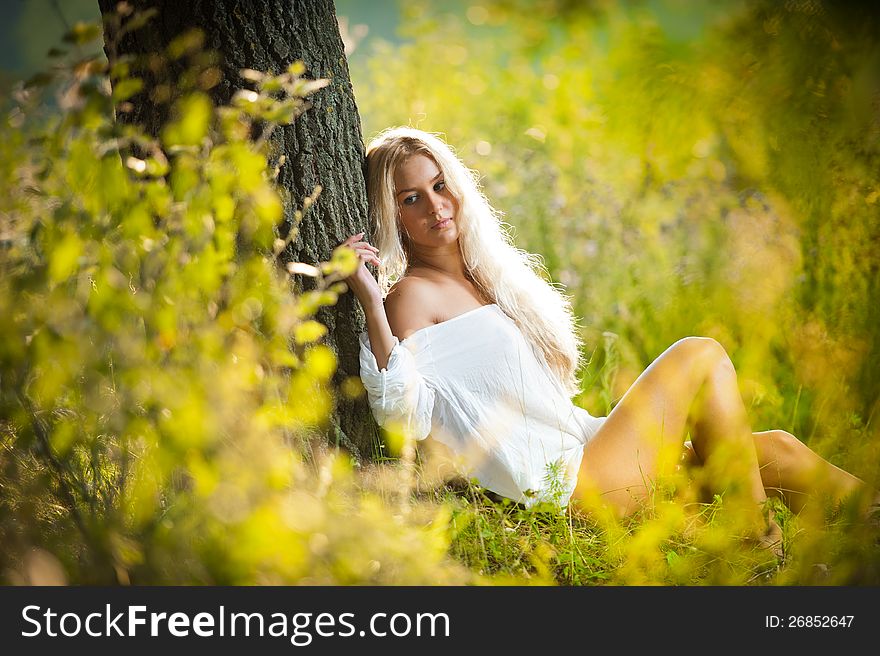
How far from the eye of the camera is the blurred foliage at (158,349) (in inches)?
44.6

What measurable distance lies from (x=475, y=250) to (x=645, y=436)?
0.69 m

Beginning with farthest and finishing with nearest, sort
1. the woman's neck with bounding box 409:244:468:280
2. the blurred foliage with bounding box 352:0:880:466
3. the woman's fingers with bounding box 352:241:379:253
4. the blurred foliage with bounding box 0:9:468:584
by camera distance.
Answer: the blurred foliage with bounding box 352:0:880:466, the woman's neck with bounding box 409:244:468:280, the woman's fingers with bounding box 352:241:379:253, the blurred foliage with bounding box 0:9:468:584

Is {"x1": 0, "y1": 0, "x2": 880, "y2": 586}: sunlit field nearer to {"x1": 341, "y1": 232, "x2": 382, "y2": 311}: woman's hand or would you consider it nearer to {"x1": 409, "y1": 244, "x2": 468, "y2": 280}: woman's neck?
{"x1": 341, "y1": 232, "x2": 382, "y2": 311}: woman's hand

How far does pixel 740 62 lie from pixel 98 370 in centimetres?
235

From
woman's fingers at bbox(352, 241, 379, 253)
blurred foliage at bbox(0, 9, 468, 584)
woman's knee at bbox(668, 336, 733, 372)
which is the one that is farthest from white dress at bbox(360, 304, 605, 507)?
blurred foliage at bbox(0, 9, 468, 584)

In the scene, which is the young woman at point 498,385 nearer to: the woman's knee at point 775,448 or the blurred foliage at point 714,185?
the woman's knee at point 775,448

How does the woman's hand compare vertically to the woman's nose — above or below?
below

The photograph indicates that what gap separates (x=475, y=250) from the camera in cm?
223

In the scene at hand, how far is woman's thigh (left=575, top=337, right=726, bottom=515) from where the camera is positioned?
78.2 inches

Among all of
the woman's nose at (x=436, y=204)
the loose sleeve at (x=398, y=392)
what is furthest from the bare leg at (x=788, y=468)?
the woman's nose at (x=436, y=204)

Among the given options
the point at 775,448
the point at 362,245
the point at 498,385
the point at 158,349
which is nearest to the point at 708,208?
the point at 775,448

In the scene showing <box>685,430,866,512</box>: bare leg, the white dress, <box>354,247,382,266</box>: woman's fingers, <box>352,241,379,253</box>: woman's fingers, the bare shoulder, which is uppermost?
<box>352,241,379,253</box>: woman's fingers
